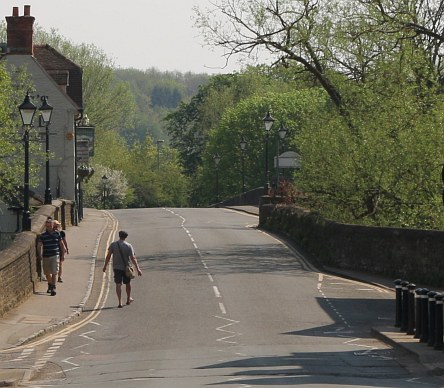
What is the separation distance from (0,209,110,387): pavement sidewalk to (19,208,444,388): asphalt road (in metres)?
0.46

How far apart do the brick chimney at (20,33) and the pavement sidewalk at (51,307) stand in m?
20.8

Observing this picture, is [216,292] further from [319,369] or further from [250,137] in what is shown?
[250,137]

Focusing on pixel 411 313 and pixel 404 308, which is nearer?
pixel 411 313

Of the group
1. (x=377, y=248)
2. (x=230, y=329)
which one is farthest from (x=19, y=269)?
(x=377, y=248)

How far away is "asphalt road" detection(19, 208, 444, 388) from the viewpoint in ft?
54.9

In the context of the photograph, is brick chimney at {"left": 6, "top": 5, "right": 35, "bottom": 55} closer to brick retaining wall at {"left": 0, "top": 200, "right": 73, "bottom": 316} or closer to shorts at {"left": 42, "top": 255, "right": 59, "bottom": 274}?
brick retaining wall at {"left": 0, "top": 200, "right": 73, "bottom": 316}

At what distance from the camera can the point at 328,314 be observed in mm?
26578

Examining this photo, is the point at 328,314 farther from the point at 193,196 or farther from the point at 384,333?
the point at 193,196

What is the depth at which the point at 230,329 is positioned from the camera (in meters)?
23.4

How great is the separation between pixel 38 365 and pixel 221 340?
4.25 m

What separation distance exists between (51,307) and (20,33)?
1483 inches

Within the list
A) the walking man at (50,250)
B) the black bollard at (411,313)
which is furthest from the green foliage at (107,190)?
the black bollard at (411,313)

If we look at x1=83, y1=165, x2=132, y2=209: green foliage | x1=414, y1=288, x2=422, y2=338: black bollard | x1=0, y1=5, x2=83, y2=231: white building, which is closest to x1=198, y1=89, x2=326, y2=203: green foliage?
x1=83, y1=165, x2=132, y2=209: green foliage

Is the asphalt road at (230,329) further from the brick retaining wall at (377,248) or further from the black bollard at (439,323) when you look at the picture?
the brick retaining wall at (377,248)
